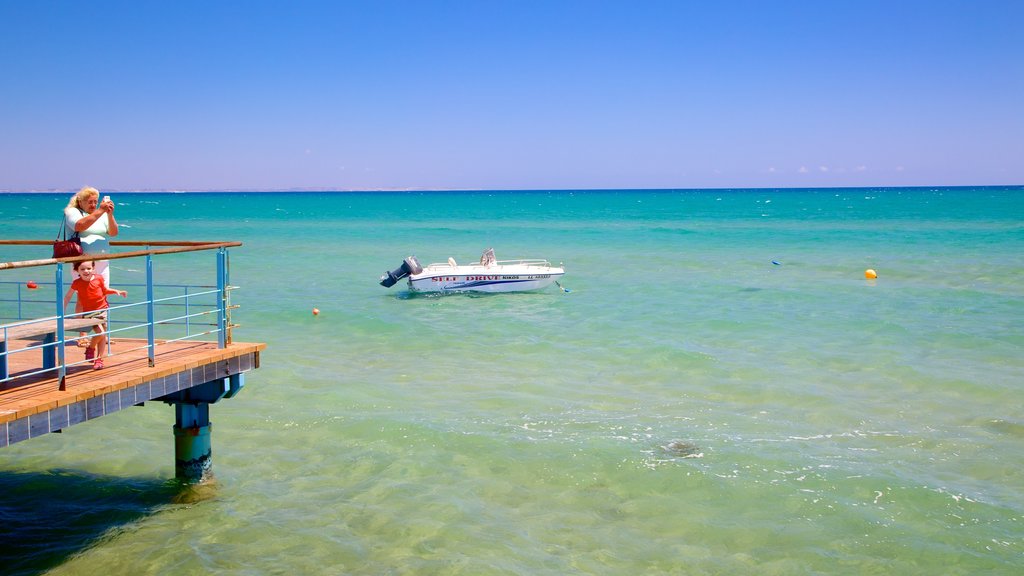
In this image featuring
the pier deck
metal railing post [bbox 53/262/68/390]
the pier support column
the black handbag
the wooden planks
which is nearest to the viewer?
the pier deck

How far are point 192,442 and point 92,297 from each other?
7.80 ft

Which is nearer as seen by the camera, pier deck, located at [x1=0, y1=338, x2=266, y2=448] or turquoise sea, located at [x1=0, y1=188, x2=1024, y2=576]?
pier deck, located at [x1=0, y1=338, x2=266, y2=448]

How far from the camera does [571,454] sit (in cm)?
1243

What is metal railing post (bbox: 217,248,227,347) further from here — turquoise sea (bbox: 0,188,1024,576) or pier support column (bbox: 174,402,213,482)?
turquoise sea (bbox: 0,188,1024,576)

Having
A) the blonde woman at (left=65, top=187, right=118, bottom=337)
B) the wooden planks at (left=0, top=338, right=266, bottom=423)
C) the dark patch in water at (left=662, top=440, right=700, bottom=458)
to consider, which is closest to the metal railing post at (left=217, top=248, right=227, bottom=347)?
the wooden planks at (left=0, top=338, right=266, bottom=423)

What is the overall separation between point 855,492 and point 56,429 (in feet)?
29.8

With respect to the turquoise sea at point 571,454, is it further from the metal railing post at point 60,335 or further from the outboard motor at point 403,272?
the outboard motor at point 403,272

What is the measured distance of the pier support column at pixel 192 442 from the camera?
1054 centimetres

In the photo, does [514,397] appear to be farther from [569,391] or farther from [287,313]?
[287,313]

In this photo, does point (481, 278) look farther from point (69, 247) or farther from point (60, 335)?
point (60, 335)

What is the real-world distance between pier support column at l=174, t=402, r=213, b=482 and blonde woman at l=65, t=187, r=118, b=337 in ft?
6.36

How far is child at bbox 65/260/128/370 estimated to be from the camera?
8.95 m

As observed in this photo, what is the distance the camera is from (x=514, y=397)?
1562cm

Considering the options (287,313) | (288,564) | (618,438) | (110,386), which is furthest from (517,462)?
(287,313)
